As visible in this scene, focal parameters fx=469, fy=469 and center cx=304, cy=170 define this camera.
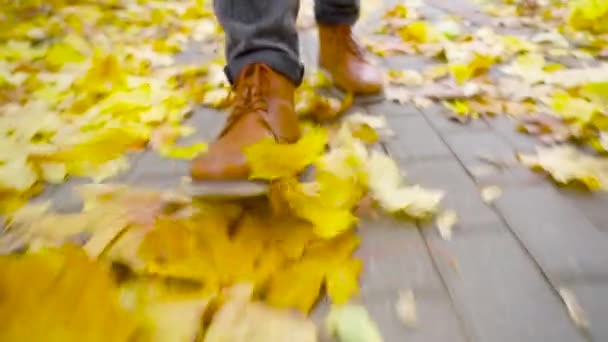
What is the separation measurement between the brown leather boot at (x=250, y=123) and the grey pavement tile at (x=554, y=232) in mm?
404

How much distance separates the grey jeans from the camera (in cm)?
88

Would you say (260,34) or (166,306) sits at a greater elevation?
(260,34)

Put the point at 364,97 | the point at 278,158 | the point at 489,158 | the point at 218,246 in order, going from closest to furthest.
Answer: the point at 218,246 < the point at 278,158 < the point at 489,158 < the point at 364,97

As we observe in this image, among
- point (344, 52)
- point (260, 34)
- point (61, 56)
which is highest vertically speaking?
point (260, 34)

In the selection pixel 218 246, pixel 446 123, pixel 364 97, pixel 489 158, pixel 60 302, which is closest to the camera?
pixel 60 302

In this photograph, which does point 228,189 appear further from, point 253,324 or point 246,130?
point 253,324

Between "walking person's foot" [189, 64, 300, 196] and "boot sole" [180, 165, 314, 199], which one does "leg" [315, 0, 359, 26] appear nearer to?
"walking person's foot" [189, 64, 300, 196]

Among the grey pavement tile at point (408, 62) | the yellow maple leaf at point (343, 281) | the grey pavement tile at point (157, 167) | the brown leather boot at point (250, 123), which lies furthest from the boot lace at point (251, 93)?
the grey pavement tile at point (408, 62)

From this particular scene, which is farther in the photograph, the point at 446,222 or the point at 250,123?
the point at 250,123

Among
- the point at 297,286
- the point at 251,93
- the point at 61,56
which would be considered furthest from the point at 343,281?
the point at 61,56

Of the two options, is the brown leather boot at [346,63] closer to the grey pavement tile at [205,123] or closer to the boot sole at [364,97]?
the boot sole at [364,97]

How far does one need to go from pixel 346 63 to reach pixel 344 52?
0.04 metres

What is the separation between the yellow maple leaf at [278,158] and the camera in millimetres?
751

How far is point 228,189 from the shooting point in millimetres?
749
